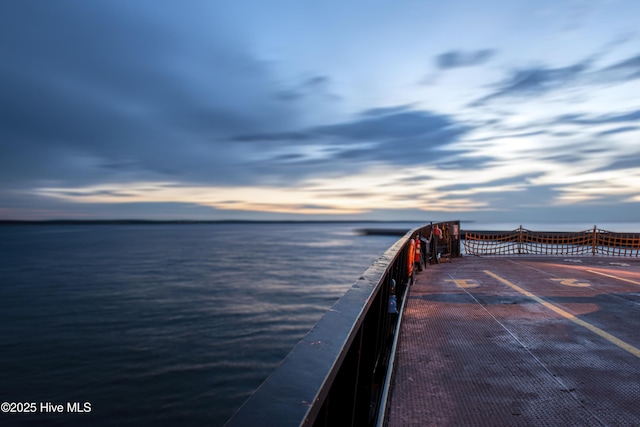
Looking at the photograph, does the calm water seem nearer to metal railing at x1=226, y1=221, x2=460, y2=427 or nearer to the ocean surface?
the ocean surface

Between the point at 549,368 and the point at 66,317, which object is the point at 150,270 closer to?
the point at 66,317

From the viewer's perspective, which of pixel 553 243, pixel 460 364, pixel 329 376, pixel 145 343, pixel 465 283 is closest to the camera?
pixel 329 376

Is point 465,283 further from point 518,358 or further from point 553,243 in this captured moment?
point 553,243

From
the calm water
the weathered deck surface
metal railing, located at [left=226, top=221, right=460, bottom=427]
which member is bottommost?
the calm water

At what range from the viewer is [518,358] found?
17.0ft

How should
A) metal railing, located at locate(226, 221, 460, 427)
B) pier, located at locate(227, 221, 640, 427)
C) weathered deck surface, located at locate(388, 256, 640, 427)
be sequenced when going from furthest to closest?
weathered deck surface, located at locate(388, 256, 640, 427) → pier, located at locate(227, 221, 640, 427) → metal railing, located at locate(226, 221, 460, 427)

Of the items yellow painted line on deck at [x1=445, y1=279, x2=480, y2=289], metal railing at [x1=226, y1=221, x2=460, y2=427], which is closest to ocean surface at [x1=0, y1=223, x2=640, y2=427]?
yellow painted line on deck at [x1=445, y1=279, x2=480, y2=289]

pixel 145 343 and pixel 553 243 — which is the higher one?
pixel 553 243

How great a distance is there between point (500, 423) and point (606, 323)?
4.81 meters

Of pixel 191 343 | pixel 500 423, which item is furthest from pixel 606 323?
pixel 191 343

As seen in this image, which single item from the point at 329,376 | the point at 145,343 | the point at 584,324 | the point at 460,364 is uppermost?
the point at 329,376

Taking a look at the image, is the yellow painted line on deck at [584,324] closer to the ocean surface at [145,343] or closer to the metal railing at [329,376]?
the metal railing at [329,376]

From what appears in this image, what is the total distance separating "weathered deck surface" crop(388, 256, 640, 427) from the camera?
374 cm

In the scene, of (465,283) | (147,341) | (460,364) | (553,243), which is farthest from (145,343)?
(553,243)
